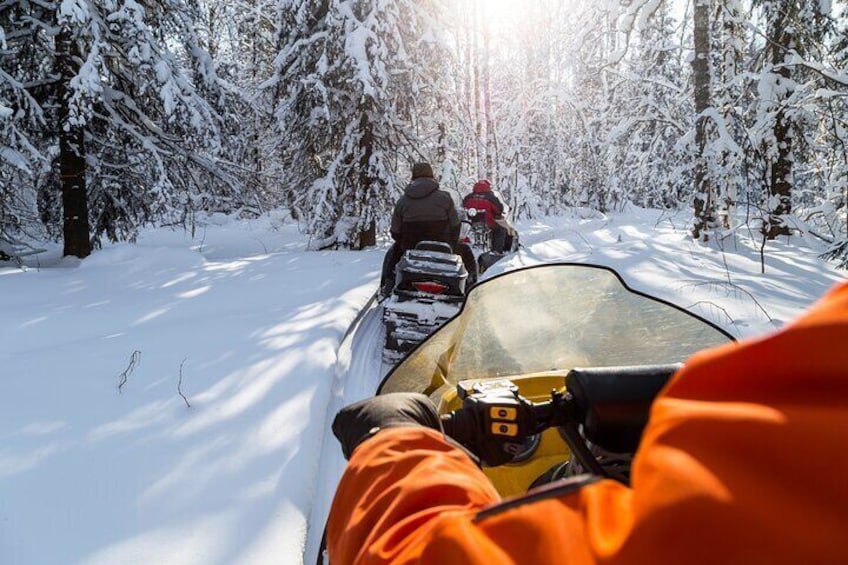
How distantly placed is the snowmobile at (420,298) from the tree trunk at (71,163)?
644 cm

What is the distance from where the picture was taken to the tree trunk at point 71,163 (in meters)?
9.27

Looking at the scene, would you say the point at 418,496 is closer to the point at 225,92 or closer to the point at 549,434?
the point at 549,434

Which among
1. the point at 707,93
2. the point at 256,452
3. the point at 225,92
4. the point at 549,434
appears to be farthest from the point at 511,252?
the point at 549,434

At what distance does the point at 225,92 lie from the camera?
11633 millimetres

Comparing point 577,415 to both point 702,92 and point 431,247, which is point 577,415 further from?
point 702,92

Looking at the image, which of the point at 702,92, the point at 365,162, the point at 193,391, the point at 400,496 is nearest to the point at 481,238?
the point at 365,162

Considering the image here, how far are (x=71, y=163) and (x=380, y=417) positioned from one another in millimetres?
10746

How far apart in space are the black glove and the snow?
4.48 ft

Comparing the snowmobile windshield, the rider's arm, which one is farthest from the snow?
the rider's arm

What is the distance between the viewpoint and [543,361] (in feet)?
7.45

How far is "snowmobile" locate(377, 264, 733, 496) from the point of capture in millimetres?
1382

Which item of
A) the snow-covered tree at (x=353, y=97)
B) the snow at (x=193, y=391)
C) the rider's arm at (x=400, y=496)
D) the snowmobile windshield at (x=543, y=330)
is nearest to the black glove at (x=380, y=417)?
the rider's arm at (x=400, y=496)

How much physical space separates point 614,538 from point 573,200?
3602 cm

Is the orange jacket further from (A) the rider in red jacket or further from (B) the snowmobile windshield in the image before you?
(A) the rider in red jacket
